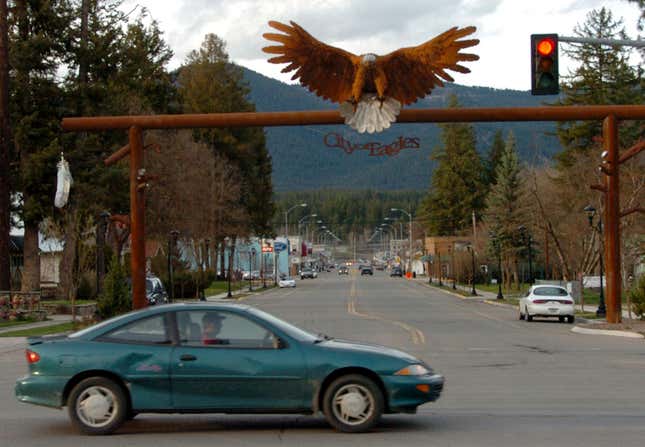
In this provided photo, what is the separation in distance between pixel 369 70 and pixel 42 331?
53.9ft

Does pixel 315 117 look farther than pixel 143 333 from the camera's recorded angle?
Yes

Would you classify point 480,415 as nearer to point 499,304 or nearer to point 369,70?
point 369,70

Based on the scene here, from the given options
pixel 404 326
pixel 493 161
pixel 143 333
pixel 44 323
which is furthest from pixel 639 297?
pixel 493 161

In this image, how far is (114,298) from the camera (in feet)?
97.0

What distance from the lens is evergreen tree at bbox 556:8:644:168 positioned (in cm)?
7344

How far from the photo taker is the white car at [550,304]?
37906 millimetres

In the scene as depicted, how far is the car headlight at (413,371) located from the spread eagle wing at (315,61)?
11.0m

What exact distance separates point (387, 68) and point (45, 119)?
32.7 m

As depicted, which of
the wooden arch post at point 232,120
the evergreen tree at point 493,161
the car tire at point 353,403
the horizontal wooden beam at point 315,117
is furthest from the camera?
the evergreen tree at point 493,161

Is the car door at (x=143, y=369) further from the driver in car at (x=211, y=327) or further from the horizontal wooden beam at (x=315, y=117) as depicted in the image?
the horizontal wooden beam at (x=315, y=117)

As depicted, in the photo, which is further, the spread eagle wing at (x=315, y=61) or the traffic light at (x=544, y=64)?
the spread eagle wing at (x=315, y=61)

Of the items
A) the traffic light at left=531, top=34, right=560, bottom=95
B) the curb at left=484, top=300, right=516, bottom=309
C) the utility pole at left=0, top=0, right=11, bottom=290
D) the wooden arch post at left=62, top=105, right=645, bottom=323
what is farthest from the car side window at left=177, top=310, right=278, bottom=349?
the curb at left=484, top=300, right=516, bottom=309

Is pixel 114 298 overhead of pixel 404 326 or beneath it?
overhead

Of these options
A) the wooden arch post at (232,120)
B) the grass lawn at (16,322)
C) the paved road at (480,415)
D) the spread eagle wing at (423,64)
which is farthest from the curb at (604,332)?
the grass lawn at (16,322)
